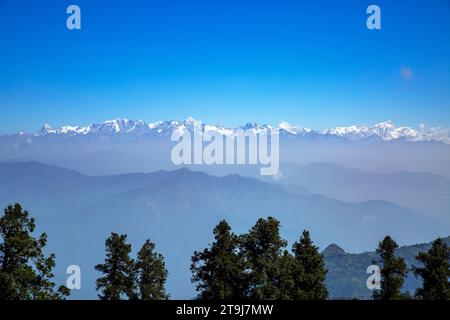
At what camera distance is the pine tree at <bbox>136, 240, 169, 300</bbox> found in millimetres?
34562

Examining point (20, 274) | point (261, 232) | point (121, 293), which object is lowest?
point (121, 293)

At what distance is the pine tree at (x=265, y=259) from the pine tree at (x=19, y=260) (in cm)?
1597

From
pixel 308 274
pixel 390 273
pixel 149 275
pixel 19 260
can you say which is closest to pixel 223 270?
pixel 149 275

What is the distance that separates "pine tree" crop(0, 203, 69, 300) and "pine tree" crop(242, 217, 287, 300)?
52.4 ft

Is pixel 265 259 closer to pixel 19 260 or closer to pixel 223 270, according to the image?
pixel 223 270

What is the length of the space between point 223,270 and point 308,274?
7612 mm

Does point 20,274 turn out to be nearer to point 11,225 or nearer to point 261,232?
point 11,225

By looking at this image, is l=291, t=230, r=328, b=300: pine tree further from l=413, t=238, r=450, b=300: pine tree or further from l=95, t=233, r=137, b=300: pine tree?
l=95, t=233, r=137, b=300: pine tree

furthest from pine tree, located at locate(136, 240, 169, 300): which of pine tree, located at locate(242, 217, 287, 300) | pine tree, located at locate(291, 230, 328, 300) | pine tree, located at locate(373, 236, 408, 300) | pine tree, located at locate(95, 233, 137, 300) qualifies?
pine tree, located at locate(373, 236, 408, 300)
